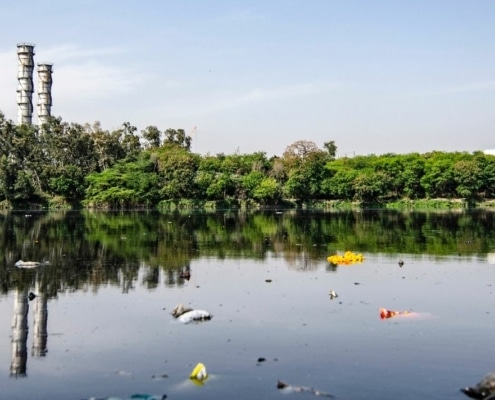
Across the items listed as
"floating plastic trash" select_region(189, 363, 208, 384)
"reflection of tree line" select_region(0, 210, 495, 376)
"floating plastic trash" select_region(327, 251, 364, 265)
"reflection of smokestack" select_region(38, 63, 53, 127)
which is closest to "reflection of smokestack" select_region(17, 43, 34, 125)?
"reflection of smokestack" select_region(38, 63, 53, 127)

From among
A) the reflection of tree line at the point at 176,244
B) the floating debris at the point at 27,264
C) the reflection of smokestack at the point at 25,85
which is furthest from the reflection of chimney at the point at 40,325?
the reflection of smokestack at the point at 25,85

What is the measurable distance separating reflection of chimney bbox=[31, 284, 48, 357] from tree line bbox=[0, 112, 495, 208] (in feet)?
198

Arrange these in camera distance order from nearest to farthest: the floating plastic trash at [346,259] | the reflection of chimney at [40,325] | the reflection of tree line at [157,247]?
the reflection of chimney at [40,325], the reflection of tree line at [157,247], the floating plastic trash at [346,259]

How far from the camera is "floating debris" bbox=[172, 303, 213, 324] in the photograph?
1555 cm

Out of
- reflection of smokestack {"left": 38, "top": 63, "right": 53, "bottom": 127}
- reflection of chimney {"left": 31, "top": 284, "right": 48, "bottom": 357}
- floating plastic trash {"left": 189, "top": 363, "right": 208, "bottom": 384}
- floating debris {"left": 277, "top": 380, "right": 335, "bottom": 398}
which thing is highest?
reflection of smokestack {"left": 38, "top": 63, "right": 53, "bottom": 127}

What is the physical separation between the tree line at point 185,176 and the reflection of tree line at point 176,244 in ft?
101

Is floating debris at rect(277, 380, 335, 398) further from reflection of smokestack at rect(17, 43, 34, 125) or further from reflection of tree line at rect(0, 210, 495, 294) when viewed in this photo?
reflection of smokestack at rect(17, 43, 34, 125)

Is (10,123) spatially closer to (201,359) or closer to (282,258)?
(282,258)

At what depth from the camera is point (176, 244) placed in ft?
109

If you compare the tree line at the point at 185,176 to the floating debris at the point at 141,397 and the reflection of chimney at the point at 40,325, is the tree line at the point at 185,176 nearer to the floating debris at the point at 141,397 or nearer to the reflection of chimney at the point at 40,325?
the reflection of chimney at the point at 40,325

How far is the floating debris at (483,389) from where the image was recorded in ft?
33.7

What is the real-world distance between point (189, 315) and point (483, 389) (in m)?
7.22

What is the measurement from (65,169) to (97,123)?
9968 millimetres

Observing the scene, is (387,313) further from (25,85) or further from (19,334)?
(25,85)
